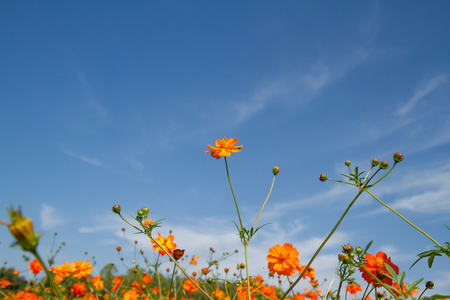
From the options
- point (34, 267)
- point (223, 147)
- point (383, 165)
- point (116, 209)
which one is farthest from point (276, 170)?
point (34, 267)

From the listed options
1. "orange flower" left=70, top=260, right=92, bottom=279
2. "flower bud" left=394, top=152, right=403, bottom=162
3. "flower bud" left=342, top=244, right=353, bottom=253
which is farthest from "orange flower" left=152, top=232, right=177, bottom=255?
"flower bud" left=394, top=152, right=403, bottom=162

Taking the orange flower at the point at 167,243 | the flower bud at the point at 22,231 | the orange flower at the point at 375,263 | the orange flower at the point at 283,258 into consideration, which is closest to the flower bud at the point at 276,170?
the orange flower at the point at 283,258

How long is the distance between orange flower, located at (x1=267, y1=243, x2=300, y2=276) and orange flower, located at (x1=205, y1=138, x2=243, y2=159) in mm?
783

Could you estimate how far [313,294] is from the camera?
12.2ft

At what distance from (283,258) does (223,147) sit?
0.93m

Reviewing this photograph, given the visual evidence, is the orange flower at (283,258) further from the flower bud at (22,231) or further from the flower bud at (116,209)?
the flower bud at (22,231)

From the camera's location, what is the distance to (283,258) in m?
2.13

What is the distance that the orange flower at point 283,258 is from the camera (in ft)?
6.86

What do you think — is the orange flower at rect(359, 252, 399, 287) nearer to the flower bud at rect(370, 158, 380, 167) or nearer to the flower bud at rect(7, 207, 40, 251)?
the flower bud at rect(370, 158, 380, 167)

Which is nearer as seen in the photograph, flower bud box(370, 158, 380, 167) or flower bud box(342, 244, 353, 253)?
flower bud box(342, 244, 353, 253)

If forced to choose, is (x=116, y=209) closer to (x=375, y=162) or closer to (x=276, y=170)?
(x=276, y=170)

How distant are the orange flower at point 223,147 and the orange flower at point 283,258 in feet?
2.57

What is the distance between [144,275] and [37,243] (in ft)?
11.7

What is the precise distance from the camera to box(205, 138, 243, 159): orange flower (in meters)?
2.14
